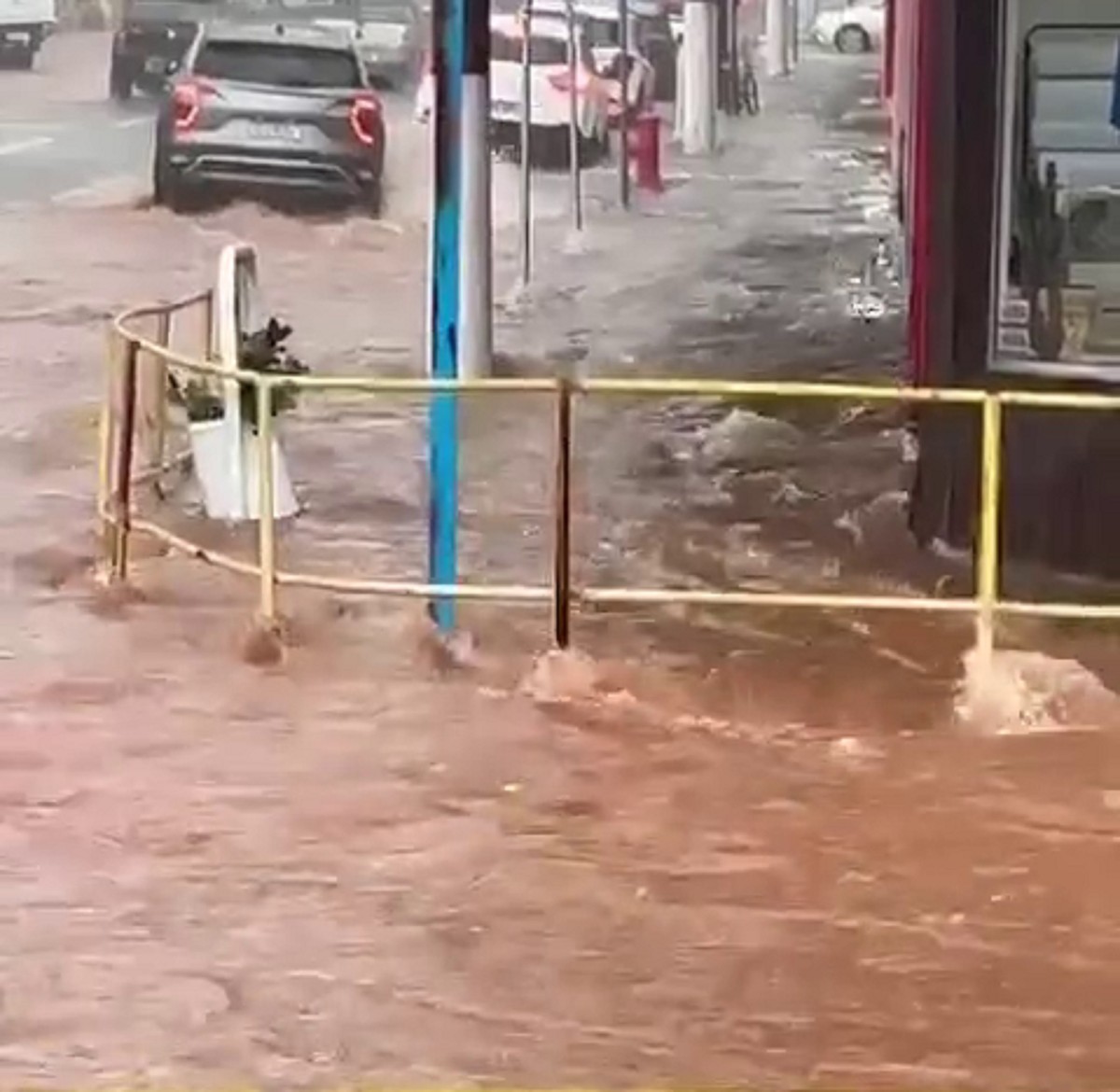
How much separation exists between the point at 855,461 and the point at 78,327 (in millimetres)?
7395

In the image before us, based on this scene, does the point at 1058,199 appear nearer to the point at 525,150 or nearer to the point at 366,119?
the point at 525,150

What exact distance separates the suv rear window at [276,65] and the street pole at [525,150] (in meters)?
1.56

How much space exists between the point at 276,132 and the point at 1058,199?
14.2 metres

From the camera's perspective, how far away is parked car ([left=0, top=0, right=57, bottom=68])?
33.7 m

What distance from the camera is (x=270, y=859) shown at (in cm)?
696

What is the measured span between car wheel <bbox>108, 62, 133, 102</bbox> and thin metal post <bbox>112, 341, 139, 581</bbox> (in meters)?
21.5

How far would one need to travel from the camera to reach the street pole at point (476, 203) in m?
9.57

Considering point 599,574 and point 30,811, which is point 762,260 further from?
point 30,811

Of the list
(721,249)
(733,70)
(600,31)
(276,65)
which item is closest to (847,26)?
(733,70)

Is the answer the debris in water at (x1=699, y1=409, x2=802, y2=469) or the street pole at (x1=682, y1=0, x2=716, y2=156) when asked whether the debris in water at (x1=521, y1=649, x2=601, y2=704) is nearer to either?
the debris in water at (x1=699, y1=409, x2=802, y2=469)

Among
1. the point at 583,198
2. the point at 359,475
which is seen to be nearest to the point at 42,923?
the point at 359,475

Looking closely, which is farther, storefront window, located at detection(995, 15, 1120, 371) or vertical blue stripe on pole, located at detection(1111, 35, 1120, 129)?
storefront window, located at detection(995, 15, 1120, 371)

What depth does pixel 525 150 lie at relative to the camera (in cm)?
2194

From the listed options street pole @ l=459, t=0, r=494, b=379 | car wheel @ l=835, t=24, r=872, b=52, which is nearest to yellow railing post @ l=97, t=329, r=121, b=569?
street pole @ l=459, t=0, r=494, b=379
